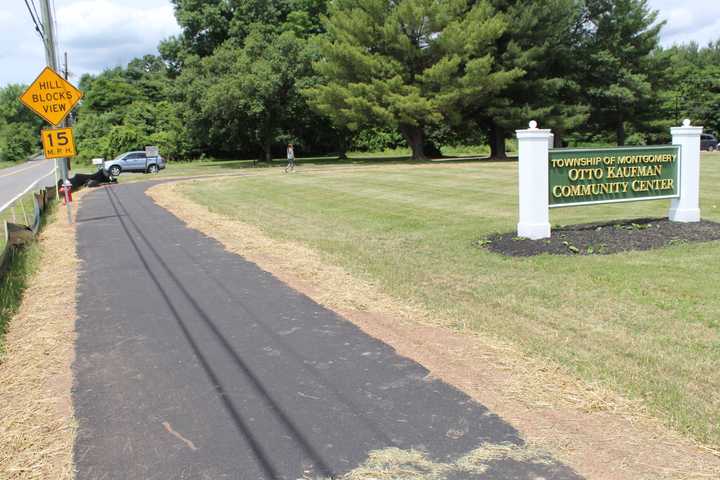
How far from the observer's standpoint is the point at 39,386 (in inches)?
202

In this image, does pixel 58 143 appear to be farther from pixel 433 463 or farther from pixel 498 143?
pixel 498 143

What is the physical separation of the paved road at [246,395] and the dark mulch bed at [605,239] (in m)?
4.11

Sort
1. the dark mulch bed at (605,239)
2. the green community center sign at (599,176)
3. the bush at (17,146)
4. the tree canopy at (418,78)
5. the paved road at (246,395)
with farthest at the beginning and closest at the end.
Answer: the bush at (17,146)
the tree canopy at (418,78)
the green community center sign at (599,176)
the dark mulch bed at (605,239)
the paved road at (246,395)

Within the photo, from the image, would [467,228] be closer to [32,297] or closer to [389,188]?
[32,297]

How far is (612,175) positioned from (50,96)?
12.9 metres

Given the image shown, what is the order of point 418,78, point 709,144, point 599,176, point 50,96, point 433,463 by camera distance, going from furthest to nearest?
point 709,144 → point 418,78 → point 50,96 → point 599,176 → point 433,463

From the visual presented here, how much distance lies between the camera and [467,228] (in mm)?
12945

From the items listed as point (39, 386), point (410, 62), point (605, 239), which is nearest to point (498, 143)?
point (410, 62)

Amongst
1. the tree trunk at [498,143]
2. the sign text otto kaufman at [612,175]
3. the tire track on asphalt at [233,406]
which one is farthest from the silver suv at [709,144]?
the tire track on asphalt at [233,406]

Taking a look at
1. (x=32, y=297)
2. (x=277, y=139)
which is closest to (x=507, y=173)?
(x=32, y=297)

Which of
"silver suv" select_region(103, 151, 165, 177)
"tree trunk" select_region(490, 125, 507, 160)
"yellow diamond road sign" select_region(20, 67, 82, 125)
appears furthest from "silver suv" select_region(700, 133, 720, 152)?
"yellow diamond road sign" select_region(20, 67, 82, 125)

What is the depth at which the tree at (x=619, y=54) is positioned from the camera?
156 ft

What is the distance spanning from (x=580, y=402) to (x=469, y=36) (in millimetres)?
37981

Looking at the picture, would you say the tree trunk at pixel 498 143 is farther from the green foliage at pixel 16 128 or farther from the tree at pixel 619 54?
the green foliage at pixel 16 128
